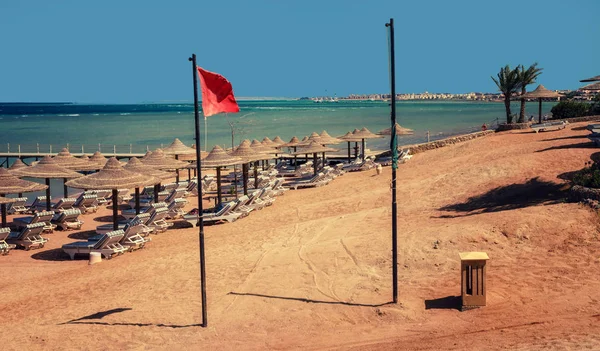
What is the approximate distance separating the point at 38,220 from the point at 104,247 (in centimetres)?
384

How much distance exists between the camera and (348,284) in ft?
32.7

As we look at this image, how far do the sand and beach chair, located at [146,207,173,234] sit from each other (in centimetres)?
98

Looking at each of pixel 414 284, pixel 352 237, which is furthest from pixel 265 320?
pixel 352 237

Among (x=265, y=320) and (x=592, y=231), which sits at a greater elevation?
(x=592, y=231)

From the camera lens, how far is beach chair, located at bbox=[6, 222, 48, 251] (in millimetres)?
15648

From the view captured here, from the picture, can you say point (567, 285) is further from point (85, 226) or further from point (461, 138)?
point (461, 138)

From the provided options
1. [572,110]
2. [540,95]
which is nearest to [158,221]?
[540,95]

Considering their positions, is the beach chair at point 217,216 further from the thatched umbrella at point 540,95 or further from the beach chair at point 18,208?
the thatched umbrella at point 540,95

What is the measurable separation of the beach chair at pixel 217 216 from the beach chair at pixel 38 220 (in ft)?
11.6

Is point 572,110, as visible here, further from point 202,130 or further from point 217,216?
point 202,130

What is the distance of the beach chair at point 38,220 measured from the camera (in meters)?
17.0

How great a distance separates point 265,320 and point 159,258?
5.12 metres

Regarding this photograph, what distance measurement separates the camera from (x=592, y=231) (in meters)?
10.3

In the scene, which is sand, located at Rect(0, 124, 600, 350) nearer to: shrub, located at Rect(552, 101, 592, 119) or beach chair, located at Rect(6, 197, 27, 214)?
beach chair, located at Rect(6, 197, 27, 214)
